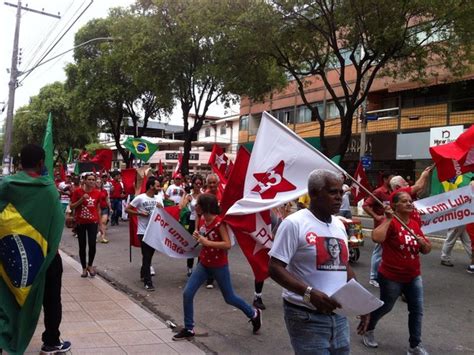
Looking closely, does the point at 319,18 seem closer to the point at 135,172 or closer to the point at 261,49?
the point at 261,49

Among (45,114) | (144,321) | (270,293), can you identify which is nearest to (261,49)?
(270,293)

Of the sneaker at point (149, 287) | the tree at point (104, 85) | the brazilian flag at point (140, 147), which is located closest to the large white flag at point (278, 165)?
the sneaker at point (149, 287)

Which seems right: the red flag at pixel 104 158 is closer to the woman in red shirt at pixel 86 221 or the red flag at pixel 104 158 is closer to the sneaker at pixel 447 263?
the woman in red shirt at pixel 86 221

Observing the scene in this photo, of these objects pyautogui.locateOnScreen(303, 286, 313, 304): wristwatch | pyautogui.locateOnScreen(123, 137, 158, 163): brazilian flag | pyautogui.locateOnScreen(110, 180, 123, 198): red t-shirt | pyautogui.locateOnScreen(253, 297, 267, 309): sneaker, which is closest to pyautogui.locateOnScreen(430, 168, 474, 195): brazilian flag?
pyautogui.locateOnScreen(253, 297, 267, 309): sneaker

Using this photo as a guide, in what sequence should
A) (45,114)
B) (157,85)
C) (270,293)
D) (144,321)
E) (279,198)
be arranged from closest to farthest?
(279,198) → (144,321) → (270,293) → (157,85) → (45,114)

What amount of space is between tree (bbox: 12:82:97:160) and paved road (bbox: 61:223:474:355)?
114 ft

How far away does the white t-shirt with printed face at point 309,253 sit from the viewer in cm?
300

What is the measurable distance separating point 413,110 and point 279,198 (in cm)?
2412

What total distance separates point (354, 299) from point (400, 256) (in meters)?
2.19

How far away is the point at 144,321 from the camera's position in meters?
5.90

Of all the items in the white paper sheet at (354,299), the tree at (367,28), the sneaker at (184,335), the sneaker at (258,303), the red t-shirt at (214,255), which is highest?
the tree at (367,28)

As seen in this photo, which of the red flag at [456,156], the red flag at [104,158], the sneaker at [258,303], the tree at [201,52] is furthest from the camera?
the red flag at [104,158]

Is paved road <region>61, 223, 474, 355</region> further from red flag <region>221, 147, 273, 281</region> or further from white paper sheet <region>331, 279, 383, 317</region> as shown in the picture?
white paper sheet <region>331, 279, 383, 317</region>

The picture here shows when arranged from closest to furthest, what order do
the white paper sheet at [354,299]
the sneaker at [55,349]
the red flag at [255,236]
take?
the white paper sheet at [354,299] < the sneaker at [55,349] < the red flag at [255,236]
